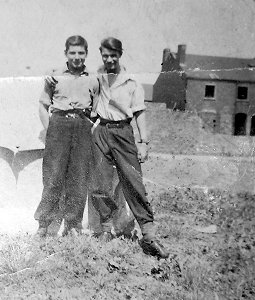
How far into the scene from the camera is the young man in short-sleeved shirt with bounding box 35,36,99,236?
355 cm

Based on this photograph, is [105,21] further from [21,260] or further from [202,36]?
[21,260]

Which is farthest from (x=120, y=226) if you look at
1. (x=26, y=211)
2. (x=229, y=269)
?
(x=229, y=269)

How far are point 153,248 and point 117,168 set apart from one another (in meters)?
0.84

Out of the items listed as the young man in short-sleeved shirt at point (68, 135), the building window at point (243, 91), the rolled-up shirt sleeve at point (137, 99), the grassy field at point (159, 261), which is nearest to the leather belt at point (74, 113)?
the young man in short-sleeved shirt at point (68, 135)

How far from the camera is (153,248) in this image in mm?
3389

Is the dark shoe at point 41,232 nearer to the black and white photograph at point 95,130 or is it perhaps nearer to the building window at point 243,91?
the black and white photograph at point 95,130

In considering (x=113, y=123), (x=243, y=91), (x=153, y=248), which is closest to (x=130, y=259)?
(x=153, y=248)

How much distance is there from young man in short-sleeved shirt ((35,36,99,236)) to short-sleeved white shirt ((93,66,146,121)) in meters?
0.10

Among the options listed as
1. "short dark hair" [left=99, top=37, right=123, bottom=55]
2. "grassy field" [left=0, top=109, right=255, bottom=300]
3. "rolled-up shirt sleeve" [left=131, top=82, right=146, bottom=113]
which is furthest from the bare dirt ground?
"short dark hair" [left=99, top=37, right=123, bottom=55]

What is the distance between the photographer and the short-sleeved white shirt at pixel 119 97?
11.8 ft

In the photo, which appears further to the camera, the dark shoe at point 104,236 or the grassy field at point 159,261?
the dark shoe at point 104,236

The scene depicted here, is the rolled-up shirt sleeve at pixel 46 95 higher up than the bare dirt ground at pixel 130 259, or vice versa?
the rolled-up shirt sleeve at pixel 46 95

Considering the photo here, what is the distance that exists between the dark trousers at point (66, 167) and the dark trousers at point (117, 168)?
125 mm

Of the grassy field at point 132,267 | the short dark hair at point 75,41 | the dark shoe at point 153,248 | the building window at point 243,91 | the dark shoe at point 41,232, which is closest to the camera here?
Answer: the grassy field at point 132,267
